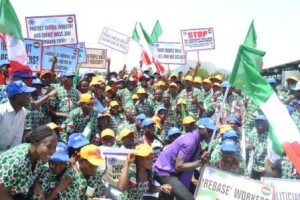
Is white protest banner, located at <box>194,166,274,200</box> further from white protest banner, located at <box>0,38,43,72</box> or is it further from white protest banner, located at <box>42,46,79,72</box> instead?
white protest banner, located at <box>42,46,79,72</box>

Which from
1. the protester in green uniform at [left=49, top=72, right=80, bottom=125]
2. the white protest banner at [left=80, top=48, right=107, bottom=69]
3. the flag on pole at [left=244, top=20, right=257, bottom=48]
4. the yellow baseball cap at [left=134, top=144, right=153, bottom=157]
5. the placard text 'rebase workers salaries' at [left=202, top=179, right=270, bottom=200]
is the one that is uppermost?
the flag on pole at [left=244, top=20, right=257, bottom=48]

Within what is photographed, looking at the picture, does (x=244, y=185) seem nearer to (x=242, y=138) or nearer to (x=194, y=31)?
(x=242, y=138)

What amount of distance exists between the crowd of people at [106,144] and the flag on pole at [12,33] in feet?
1.27

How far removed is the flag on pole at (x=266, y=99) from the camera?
5457 millimetres

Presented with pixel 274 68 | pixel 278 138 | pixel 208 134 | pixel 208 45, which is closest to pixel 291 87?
pixel 208 45

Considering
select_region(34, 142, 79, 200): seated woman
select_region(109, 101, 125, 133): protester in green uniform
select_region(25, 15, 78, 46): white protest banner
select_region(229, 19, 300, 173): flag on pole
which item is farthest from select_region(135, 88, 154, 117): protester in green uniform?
select_region(34, 142, 79, 200): seated woman

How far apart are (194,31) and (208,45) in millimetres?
631

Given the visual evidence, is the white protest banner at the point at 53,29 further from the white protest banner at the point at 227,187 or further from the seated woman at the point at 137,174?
the white protest banner at the point at 227,187

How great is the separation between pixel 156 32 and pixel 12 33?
9.03 meters

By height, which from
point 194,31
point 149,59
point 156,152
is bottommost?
point 156,152

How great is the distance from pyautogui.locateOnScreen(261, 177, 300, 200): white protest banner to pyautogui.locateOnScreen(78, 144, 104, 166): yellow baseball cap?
7.66 ft

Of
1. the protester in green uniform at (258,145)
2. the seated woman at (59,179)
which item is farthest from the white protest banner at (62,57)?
the seated woman at (59,179)

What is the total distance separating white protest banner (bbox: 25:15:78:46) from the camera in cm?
1083

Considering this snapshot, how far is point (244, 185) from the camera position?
6.05 meters
